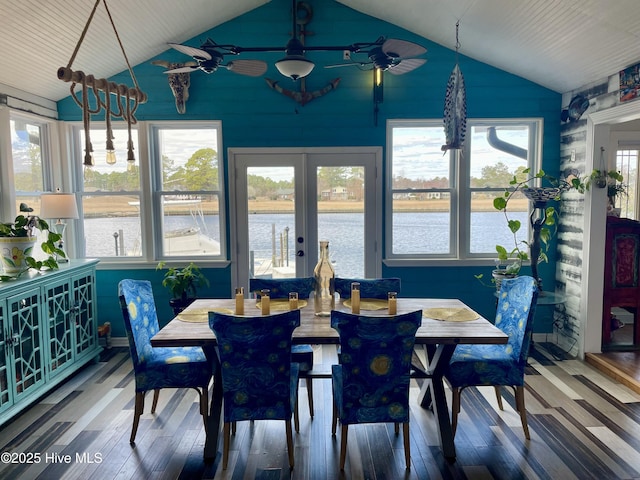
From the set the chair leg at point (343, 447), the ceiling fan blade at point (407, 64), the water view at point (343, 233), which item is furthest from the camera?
the water view at point (343, 233)

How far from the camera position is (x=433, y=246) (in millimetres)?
4559

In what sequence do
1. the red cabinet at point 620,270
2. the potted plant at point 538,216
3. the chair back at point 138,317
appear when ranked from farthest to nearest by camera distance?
the red cabinet at point 620,270 < the potted plant at point 538,216 < the chair back at point 138,317

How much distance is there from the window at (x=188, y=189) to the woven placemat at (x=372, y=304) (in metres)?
1.99

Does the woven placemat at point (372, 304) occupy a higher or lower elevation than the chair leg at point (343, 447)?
higher

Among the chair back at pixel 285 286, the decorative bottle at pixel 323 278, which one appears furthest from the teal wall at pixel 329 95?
the decorative bottle at pixel 323 278

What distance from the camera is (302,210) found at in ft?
14.5

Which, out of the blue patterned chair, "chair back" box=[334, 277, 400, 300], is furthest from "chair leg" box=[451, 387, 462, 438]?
"chair back" box=[334, 277, 400, 300]

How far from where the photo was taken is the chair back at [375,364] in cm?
217

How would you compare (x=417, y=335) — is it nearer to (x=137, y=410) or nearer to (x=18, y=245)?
(x=137, y=410)

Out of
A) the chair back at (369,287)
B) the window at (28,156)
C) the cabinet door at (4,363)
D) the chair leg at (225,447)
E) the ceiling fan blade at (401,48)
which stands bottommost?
the chair leg at (225,447)

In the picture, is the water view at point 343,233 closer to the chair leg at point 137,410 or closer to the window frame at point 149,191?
the window frame at point 149,191

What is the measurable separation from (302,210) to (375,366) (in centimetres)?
244

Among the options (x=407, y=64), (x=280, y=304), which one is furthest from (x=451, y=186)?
(x=280, y=304)

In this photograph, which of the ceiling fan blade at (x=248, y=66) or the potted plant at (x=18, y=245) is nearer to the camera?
the ceiling fan blade at (x=248, y=66)
